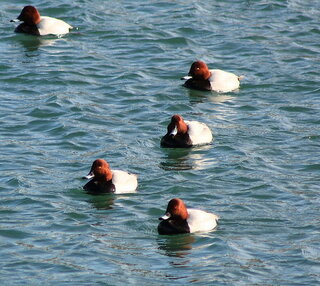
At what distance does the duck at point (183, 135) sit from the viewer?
70.4ft

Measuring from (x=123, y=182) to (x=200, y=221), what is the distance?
2.13 metres

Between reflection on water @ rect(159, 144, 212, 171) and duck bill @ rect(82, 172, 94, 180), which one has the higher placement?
duck bill @ rect(82, 172, 94, 180)

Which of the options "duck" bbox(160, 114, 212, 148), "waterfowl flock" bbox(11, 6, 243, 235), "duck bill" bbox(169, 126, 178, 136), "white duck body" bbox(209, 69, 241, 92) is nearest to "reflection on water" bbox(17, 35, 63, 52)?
"waterfowl flock" bbox(11, 6, 243, 235)

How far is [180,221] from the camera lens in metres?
17.7

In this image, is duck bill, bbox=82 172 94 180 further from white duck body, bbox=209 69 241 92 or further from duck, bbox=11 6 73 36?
duck, bbox=11 6 73 36

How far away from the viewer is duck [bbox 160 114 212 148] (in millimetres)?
21453

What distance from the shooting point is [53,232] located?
1769 cm

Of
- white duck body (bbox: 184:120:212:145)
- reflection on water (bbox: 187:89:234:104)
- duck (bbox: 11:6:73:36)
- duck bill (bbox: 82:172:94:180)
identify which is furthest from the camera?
duck (bbox: 11:6:73:36)

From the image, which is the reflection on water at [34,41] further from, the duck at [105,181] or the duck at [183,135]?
the duck at [105,181]

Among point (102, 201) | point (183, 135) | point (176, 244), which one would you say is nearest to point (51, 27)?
point (183, 135)

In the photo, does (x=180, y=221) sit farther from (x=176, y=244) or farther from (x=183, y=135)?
(x=183, y=135)

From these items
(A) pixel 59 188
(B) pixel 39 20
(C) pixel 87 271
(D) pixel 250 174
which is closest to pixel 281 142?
(D) pixel 250 174

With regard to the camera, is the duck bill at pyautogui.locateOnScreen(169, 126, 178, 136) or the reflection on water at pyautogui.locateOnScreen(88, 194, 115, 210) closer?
the reflection on water at pyautogui.locateOnScreen(88, 194, 115, 210)

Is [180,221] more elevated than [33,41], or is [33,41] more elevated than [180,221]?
[33,41]
